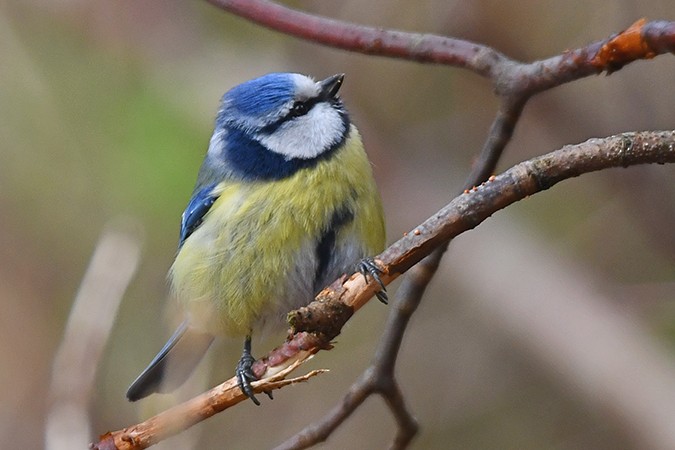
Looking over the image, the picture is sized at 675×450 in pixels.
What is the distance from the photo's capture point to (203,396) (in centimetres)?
195

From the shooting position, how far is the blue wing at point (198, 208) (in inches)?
112

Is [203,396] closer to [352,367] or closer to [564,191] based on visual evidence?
[352,367]

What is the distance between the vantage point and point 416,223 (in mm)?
4070

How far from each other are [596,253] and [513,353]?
0.55 metres

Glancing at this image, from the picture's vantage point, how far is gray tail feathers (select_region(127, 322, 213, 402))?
2916 millimetres

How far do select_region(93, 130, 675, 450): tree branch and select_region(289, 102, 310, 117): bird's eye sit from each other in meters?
1.00

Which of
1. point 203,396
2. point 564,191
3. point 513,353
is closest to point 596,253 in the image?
point 564,191

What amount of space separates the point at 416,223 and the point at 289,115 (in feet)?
4.41

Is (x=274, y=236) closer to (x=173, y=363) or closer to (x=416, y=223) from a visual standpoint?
(x=173, y=363)

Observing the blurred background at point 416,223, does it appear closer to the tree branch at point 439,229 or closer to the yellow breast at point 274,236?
the yellow breast at point 274,236

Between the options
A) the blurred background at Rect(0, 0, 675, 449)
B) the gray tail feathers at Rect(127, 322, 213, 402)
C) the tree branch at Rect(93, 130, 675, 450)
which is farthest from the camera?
the blurred background at Rect(0, 0, 675, 449)

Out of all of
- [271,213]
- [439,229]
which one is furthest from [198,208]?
[439,229]

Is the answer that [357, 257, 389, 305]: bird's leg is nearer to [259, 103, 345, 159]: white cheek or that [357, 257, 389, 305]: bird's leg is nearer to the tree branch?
the tree branch

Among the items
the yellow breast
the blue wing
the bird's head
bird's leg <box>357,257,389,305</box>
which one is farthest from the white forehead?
bird's leg <box>357,257,389,305</box>
